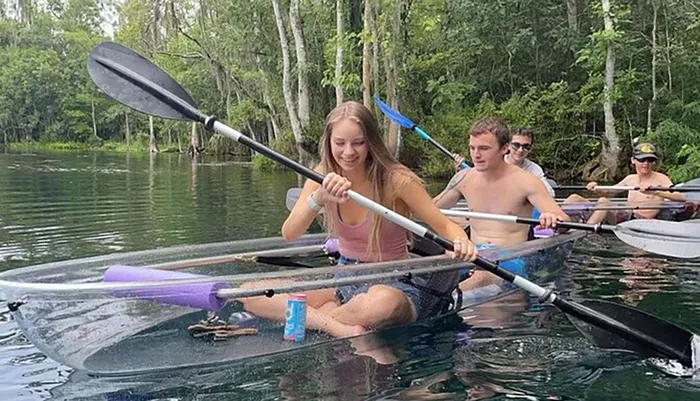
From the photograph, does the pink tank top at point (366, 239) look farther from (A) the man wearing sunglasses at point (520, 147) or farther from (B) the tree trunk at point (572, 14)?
(B) the tree trunk at point (572, 14)

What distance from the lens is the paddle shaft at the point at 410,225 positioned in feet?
11.7

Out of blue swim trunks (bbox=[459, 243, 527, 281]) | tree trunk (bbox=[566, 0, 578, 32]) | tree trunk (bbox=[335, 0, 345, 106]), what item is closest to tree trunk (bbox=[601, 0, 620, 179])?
tree trunk (bbox=[566, 0, 578, 32])

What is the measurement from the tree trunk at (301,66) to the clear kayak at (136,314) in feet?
53.5

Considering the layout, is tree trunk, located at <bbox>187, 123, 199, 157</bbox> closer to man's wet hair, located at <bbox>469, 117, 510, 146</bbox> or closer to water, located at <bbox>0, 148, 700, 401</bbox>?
water, located at <bbox>0, 148, 700, 401</bbox>

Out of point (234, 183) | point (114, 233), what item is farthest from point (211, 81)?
point (114, 233)

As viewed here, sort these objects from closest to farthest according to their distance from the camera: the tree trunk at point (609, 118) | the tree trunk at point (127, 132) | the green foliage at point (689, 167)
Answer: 1. the green foliage at point (689, 167)
2. the tree trunk at point (609, 118)
3. the tree trunk at point (127, 132)

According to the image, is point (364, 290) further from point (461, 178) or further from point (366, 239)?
point (461, 178)

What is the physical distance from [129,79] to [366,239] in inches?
60.7

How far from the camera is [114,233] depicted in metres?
8.39

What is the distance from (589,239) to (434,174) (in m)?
10.2

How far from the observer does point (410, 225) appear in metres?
3.56

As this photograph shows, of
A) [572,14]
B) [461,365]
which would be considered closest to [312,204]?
[461,365]

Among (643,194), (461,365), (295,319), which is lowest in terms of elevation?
(461,365)

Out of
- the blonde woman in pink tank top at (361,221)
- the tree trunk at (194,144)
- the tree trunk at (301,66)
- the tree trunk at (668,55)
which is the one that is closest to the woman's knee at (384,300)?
the blonde woman in pink tank top at (361,221)
